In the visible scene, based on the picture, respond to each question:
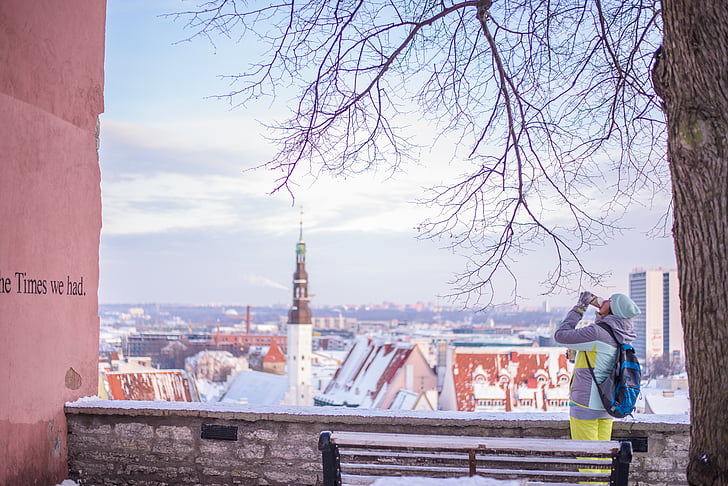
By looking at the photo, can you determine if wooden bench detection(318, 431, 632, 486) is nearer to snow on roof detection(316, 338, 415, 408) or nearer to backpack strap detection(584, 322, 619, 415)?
backpack strap detection(584, 322, 619, 415)

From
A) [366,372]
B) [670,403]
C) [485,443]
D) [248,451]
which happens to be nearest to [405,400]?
[366,372]

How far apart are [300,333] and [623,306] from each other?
74.0 meters

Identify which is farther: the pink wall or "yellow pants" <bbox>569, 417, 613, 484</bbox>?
the pink wall

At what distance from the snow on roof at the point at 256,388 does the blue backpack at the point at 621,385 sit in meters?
61.2

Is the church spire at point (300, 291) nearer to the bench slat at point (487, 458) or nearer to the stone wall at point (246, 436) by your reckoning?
the stone wall at point (246, 436)

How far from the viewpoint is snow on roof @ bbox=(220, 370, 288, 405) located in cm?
6619

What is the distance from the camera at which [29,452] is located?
528cm

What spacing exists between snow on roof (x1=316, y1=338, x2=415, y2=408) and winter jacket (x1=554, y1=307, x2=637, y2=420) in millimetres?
46311

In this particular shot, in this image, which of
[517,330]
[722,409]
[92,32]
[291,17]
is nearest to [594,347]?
[722,409]

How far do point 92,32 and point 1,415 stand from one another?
9.44ft

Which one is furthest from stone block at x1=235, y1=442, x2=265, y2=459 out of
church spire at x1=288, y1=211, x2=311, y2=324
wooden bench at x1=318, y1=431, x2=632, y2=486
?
church spire at x1=288, y1=211, x2=311, y2=324

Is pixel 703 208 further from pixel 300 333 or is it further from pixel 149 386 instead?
pixel 300 333

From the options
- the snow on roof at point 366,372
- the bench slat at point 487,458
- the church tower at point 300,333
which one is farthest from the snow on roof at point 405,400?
the bench slat at point 487,458

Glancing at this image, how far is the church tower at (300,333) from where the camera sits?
7550 cm
